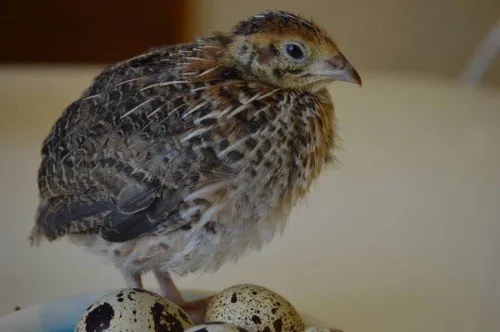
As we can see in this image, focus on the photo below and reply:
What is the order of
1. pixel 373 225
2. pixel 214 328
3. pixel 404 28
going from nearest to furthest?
pixel 214 328
pixel 373 225
pixel 404 28

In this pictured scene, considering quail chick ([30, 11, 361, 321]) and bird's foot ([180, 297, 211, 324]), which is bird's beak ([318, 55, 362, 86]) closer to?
quail chick ([30, 11, 361, 321])

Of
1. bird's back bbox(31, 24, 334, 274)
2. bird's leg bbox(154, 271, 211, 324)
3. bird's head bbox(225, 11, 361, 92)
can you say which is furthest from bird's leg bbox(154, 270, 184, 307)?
bird's head bbox(225, 11, 361, 92)

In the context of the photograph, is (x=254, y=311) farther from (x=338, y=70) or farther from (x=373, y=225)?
(x=373, y=225)

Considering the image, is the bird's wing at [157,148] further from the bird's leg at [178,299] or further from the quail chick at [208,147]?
the bird's leg at [178,299]

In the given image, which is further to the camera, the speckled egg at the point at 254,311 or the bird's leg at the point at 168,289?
the bird's leg at the point at 168,289

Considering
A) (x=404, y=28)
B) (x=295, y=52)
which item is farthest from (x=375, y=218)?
(x=404, y=28)

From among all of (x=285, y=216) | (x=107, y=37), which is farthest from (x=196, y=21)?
(x=285, y=216)

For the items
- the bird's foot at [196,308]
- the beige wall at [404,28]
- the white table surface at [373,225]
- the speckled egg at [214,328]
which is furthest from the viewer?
the beige wall at [404,28]

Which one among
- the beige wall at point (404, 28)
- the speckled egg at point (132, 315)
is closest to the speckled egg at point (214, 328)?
the speckled egg at point (132, 315)
